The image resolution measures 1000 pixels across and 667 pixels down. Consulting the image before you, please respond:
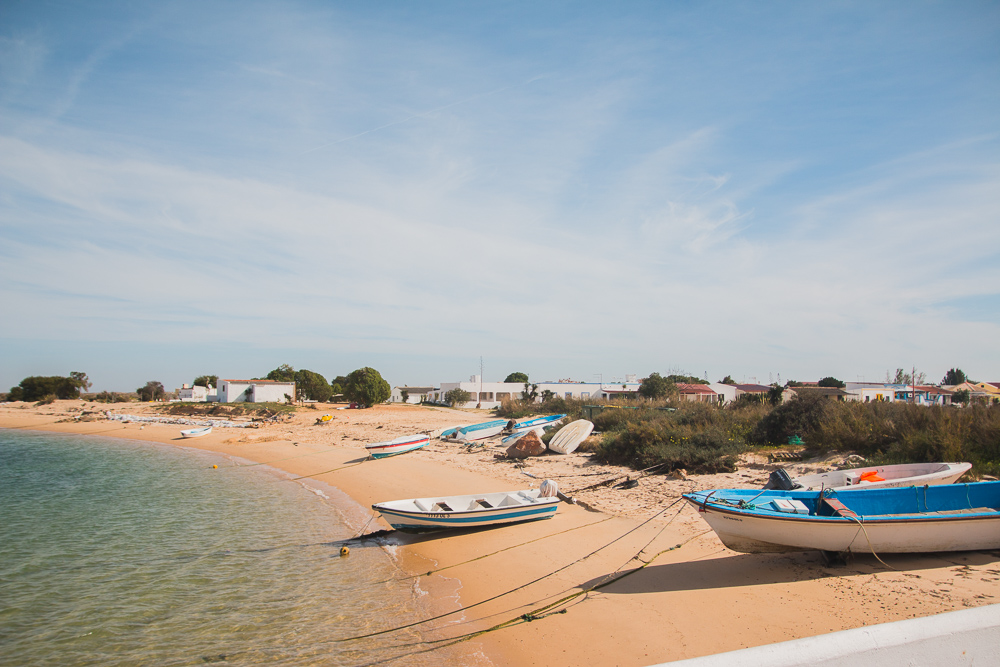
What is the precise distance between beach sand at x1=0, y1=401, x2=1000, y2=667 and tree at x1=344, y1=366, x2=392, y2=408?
40220 millimetres

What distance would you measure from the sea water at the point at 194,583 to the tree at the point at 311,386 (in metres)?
42.9

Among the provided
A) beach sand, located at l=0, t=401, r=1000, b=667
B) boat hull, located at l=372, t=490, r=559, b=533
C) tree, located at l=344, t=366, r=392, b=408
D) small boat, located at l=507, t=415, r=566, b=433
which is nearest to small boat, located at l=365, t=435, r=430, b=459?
small boat, located at l=507, t=415, r=566, b=433

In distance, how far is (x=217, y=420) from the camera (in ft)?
147

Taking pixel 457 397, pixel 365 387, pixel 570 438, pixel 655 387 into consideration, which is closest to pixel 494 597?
pixel 570 438

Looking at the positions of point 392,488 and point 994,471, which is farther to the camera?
point 392,488

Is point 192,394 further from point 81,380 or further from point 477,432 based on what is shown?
point 477,432

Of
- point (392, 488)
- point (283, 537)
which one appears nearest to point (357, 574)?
point (283, 537)

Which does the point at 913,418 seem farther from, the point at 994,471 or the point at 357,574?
the point at 357,574

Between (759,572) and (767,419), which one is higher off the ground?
(767,419)

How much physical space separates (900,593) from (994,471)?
249 inches

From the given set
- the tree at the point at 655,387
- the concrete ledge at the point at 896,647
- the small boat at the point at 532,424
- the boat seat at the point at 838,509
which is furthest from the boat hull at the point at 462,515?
the tree at the point at 655,387

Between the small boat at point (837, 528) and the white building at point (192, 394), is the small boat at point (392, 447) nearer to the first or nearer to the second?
the small boat at point (837, 528)

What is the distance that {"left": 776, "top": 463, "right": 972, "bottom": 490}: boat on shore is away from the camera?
377 inches

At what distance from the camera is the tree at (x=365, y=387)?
54.2 m
